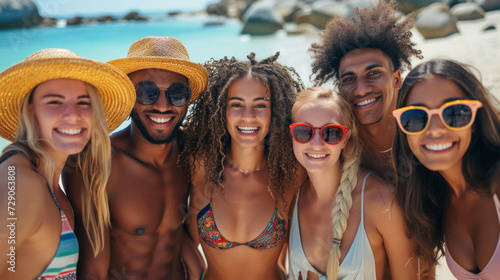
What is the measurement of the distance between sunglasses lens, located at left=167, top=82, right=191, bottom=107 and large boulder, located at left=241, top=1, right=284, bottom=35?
20087 millimetres

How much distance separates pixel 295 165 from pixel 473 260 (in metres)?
1.51

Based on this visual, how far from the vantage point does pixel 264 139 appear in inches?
147

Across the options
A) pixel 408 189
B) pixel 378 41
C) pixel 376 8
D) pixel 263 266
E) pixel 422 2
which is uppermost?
pixel 422 2

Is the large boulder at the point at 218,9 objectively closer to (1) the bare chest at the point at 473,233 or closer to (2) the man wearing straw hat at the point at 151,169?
(2) the man wearing straw hat at the point at 151,169

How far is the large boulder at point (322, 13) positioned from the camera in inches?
808

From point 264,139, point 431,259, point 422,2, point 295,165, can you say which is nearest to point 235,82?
point 264,139

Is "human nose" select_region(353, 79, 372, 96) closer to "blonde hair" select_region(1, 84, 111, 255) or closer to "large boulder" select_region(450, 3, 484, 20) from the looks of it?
"blonde hair" select_region(1, 84, 111, 255)

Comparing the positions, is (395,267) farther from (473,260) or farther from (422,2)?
(422,2)

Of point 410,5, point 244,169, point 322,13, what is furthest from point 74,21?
point 244,169

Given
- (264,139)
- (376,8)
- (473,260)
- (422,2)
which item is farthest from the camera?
(422,2)

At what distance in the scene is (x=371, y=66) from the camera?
4.02m

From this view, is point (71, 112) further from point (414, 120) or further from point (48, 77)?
point (414, 120)

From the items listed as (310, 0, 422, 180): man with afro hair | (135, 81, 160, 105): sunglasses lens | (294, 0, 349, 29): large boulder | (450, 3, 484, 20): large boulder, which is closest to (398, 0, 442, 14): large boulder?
(450, 3, 484, 20): large boulder

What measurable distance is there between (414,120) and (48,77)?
2428 mm
